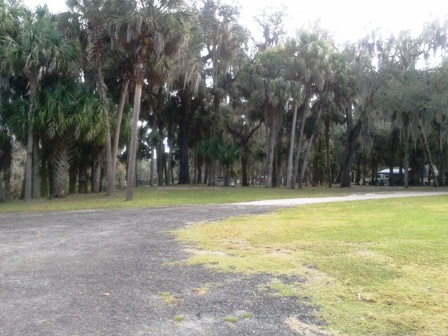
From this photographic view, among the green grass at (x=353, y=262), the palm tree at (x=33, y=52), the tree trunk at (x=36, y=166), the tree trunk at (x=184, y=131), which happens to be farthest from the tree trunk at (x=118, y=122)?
the green grass at (x=353, y=262)

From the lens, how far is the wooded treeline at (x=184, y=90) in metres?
19.7

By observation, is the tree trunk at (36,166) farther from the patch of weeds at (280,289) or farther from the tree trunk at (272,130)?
the patch of weeds at (280,289)

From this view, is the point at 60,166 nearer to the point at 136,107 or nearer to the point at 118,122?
the point at 118,122

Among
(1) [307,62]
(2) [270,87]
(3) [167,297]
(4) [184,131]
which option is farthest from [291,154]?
(3) [167,297]

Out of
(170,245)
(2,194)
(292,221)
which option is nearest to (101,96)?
(2,194)

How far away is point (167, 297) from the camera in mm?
5203

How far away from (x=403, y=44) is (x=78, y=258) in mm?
30337

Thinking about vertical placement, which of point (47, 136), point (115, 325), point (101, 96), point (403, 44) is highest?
point (403, 44)

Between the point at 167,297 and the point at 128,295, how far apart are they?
47 centimetres

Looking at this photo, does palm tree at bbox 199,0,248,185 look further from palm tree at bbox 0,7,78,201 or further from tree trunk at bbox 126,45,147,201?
palm tree at bbox 0,7,78,201

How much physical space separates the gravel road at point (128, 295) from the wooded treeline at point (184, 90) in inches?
486

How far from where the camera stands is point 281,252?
25.0ft

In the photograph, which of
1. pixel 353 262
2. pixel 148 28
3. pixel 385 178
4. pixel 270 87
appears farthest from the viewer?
pixel 385 178

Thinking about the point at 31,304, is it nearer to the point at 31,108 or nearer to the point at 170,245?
the point at 170,245
